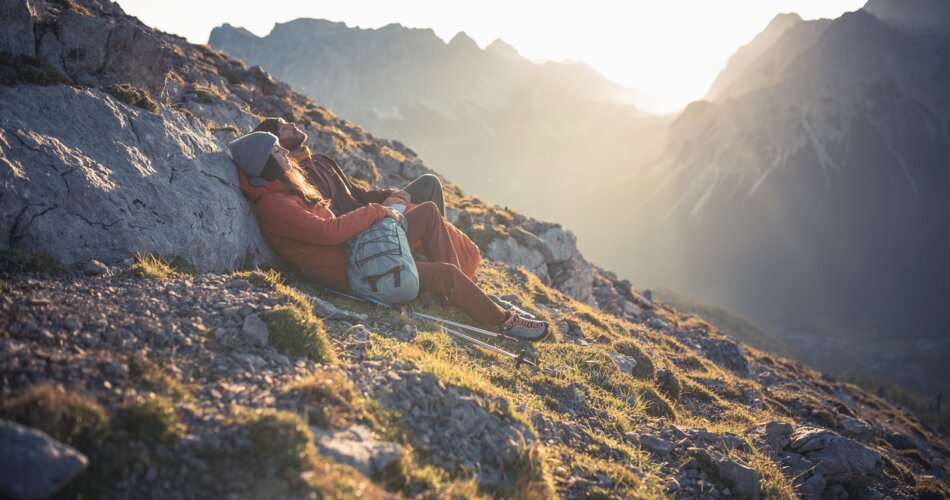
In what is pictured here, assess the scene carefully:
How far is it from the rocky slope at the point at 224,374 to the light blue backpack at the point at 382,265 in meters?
0.40

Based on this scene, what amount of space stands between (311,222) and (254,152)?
2.08 m

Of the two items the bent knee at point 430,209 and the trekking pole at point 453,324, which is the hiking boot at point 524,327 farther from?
the bent knee at point 430,209

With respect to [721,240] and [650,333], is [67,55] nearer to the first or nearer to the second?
[650,333]

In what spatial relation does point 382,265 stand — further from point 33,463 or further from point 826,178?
point 826,178

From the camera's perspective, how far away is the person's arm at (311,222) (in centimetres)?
770

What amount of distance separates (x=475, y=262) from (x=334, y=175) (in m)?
3.83

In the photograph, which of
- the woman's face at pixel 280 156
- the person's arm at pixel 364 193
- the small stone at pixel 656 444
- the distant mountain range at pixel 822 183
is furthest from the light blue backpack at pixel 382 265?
the distant mountain range at pixel 822 183

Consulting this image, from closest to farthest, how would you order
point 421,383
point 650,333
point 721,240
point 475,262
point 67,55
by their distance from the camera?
point 421,383 < point 67,55 < point 475,262 < point 650,333 < point 721,240

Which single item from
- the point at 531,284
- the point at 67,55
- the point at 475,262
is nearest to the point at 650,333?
the point at 531,284

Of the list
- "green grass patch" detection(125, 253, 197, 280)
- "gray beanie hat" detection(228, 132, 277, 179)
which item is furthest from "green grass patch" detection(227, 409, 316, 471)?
"gray beanie hat" detection(228, 132, 277, 179)

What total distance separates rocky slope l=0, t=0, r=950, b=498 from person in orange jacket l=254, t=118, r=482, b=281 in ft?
4.38

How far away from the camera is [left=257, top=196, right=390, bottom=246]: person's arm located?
770cm

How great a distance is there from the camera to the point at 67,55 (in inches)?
360

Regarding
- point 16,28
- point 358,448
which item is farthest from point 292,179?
point 358,448
